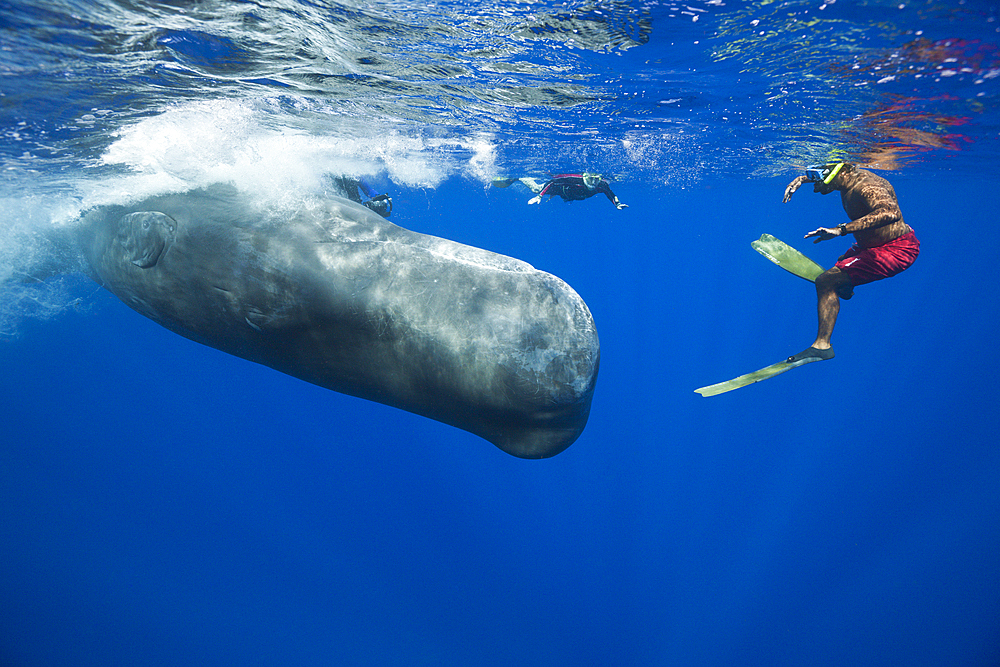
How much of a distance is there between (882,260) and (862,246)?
350 millimetres

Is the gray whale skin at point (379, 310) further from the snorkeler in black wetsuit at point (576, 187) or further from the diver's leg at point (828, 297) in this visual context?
the snorkeler in black wetsuit at point (576, 187)

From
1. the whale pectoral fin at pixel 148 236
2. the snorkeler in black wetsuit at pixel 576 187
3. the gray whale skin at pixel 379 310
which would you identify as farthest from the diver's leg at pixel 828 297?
the whale pectoral fin at pixel 148 236

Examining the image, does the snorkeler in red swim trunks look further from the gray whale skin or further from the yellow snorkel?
the gray whale skin

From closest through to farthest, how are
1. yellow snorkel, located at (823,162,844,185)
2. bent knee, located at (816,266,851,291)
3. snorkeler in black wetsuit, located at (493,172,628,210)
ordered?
bent knee, located at (816,266,851,291)
yellow snorkel, located at (823,162,844,185)
snorkeler in black wetsuit, located at (493,172,628,210)

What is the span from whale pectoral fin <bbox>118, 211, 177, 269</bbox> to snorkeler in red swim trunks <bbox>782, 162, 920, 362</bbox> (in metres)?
5.50

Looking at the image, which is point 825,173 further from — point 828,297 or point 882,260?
point 828,297

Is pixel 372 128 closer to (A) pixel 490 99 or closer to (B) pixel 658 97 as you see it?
(A) pixel 490 99

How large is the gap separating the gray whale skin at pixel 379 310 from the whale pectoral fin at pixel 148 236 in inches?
0.5

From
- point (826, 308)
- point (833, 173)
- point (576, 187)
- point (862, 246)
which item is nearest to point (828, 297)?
point (826, 308)

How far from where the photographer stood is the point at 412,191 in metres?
24.4

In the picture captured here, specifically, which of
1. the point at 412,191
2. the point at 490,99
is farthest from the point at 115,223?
the point at 412,191

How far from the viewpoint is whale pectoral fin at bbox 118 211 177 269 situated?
3518 mm

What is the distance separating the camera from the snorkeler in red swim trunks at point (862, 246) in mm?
4215

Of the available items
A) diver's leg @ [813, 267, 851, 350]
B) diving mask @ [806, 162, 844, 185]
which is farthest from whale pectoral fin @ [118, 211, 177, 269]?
diving mask @ [806, 162, 844, 185]
